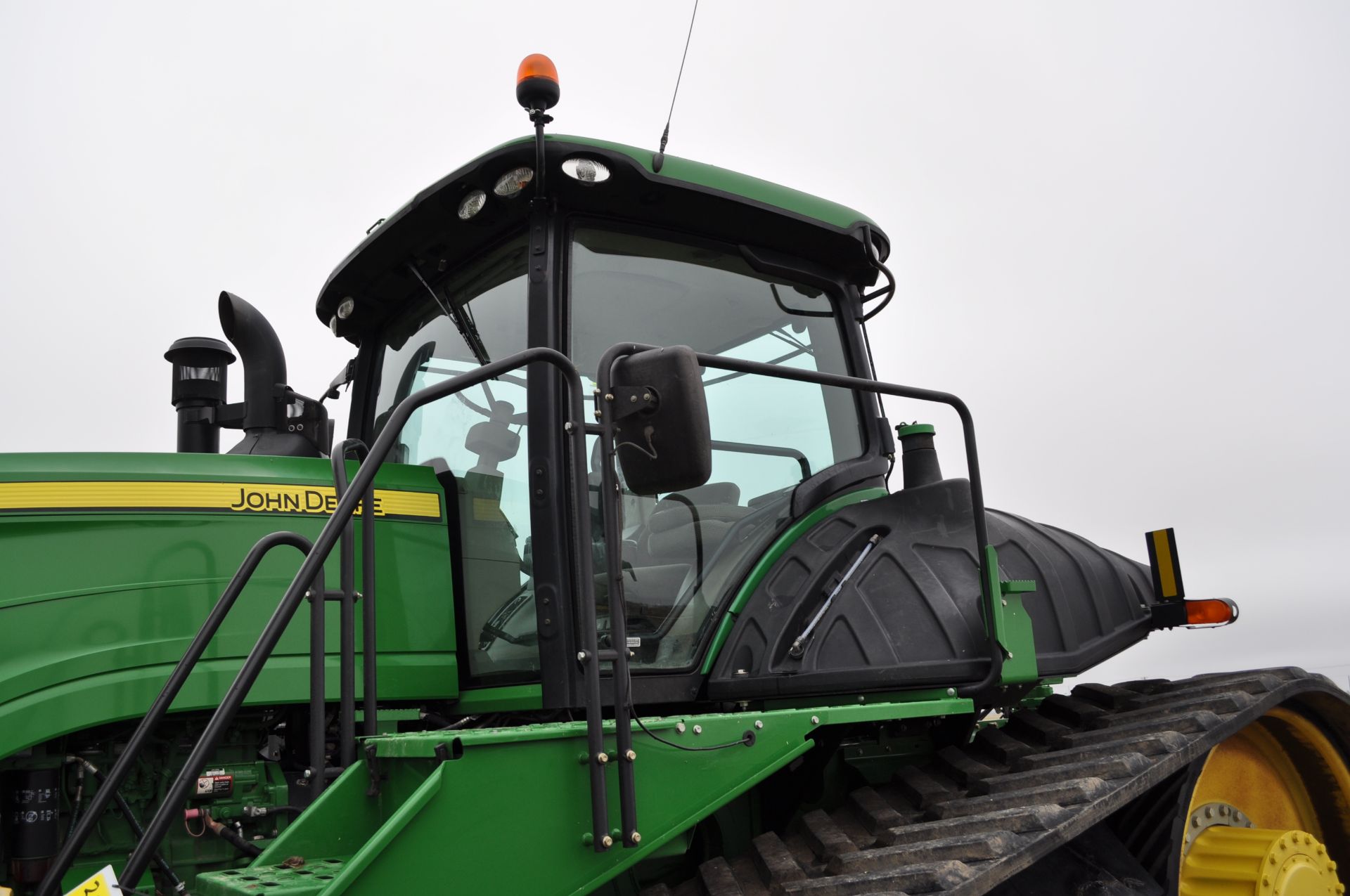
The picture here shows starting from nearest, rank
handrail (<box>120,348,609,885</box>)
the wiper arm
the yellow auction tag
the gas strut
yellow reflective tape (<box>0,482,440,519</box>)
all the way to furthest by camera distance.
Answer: the yellow auction tag → handrail (<box>120,348,609,885</box>) → yellow reflective tape (<box>0,482,440,519</box>) → the gas strut → the wiper arm

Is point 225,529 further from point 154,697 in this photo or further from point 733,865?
point 733,865

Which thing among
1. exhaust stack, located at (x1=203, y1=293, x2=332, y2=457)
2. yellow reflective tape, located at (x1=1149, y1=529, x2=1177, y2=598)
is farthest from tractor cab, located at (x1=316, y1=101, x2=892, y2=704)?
yellow reflective tape, located at (x1=1149, y1=529, x2=1177, y2=598)

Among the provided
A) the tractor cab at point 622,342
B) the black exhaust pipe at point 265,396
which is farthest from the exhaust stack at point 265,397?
the tractor cab at point 622,342

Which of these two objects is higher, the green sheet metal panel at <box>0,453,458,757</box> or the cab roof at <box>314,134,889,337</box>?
the cab roof at <box>314,134,889,337</box>

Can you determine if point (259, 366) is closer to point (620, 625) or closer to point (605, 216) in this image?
point (605, 216)

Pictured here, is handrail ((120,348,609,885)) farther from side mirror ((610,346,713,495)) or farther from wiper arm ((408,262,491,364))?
wiper arm ((408,262,491,364))

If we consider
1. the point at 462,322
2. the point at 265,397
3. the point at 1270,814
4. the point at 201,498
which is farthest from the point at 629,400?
the point at 1270,814

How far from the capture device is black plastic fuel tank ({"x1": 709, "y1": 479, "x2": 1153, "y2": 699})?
3.19 m

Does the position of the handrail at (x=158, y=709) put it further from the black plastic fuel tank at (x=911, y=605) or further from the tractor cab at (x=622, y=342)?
the black plastic fuel tank at (x=911, y=605)

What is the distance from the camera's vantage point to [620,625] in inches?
98.7

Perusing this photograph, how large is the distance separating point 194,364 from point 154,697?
149 centimetres

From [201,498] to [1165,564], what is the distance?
9.95 ft

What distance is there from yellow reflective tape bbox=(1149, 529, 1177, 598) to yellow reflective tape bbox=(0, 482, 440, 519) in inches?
92.4

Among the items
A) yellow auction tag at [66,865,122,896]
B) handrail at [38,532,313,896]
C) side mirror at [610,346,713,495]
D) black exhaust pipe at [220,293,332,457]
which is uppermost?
black exhaust pipe at [220,293,332,457]
